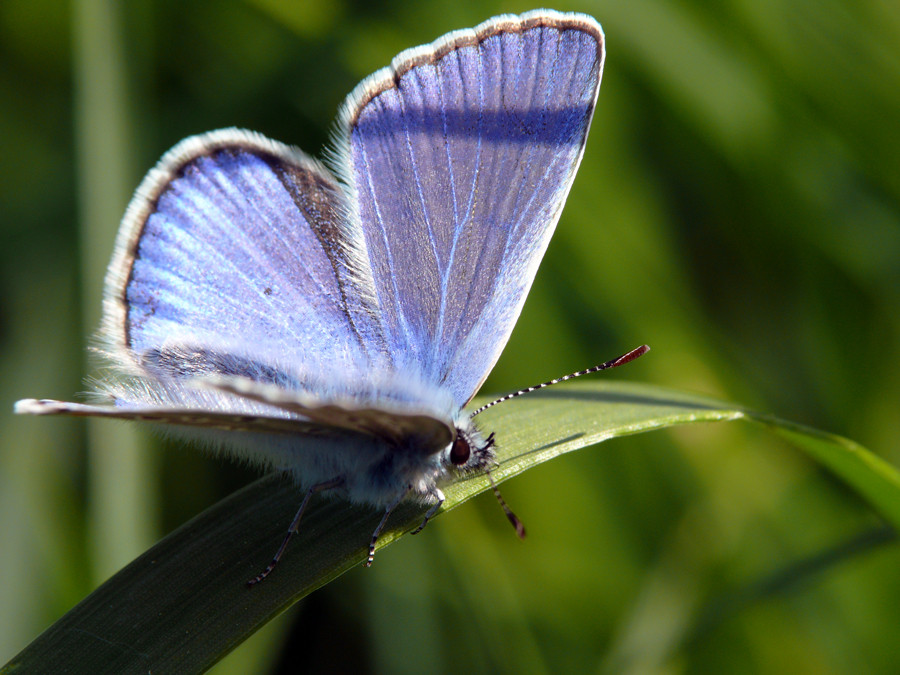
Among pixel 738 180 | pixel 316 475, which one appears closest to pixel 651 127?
pixel 738 180

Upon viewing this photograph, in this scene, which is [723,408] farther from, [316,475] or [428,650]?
[428,650]

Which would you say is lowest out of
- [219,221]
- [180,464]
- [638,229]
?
[638,229]

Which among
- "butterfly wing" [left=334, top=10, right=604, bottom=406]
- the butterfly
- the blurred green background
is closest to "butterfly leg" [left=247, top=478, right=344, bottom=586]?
the butterfly

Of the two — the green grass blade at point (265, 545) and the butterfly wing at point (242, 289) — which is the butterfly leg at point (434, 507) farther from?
the butterfly wing at point (242, 289)

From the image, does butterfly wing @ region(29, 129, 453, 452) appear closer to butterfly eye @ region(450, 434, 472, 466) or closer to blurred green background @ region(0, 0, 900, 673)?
butterfly eye @ region(450, 434, 472, 466)

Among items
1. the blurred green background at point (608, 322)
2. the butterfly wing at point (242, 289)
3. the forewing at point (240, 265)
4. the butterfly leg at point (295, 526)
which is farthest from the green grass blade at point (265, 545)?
the blurred green background at point (608, 322)

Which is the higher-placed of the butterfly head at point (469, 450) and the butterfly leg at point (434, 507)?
the butterfly head at point (469, 450)
